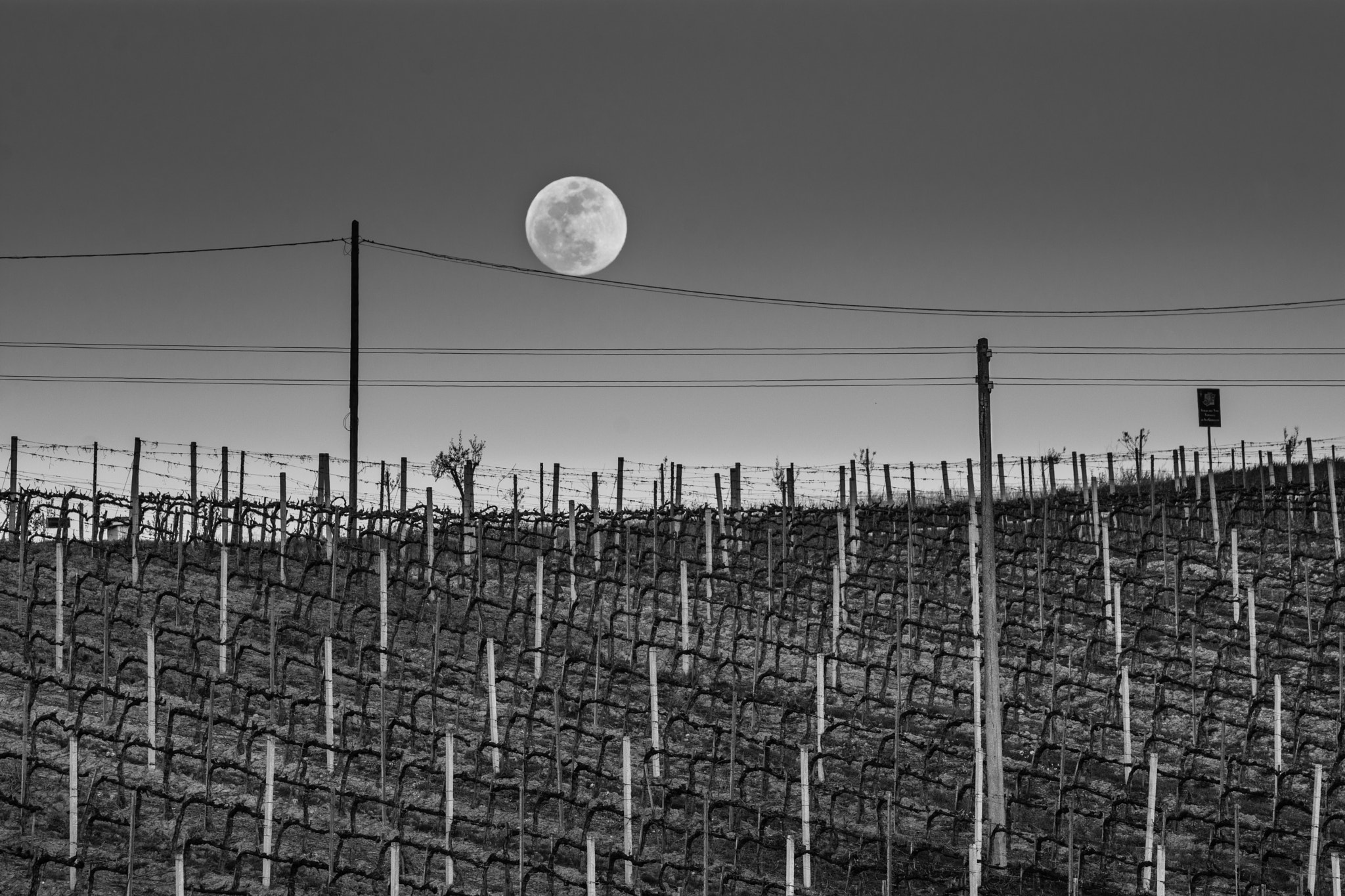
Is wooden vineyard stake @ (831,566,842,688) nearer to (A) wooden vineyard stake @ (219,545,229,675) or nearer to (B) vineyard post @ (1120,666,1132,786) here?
(B) vineyard post @ (1120,666,1132,786)

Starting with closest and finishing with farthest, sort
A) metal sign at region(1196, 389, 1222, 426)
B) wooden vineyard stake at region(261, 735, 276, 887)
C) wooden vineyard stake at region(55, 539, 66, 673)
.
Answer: wooden vineyard stake at region(261, 735, 276, 887), wooden vineyard stake at region(55, 539, 66, 673), metal sign at region(1196, 389, 1222, 426)

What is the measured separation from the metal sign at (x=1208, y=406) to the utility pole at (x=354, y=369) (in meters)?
19.0

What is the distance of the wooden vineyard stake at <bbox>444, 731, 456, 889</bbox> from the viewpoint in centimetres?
1551

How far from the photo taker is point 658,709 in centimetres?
2153

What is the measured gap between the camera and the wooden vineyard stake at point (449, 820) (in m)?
15.5

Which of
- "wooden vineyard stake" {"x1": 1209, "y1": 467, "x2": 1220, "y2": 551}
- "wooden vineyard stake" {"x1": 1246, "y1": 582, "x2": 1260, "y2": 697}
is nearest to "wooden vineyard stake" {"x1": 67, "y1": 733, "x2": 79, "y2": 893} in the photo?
"wooden vineyard stake" {"x1": 1246, "y1": 582, "x2": 1260, "y2": 697}

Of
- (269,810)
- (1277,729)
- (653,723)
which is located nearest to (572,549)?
(653,723)

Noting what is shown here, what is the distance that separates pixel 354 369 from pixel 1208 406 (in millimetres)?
19373

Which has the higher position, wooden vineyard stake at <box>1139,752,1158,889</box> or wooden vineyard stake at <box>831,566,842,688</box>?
wooden vineyard stake at <box>831,566,842,688</box>

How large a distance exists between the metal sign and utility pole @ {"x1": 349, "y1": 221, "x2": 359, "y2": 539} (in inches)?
747

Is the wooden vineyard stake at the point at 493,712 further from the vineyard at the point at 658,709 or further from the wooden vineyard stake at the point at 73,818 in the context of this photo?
the wooden vineyard stake at the point at 73,818

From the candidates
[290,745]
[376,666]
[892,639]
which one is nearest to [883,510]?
[892,639]

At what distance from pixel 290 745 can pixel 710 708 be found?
627 centimetres

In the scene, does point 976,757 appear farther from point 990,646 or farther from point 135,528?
point 135,528
